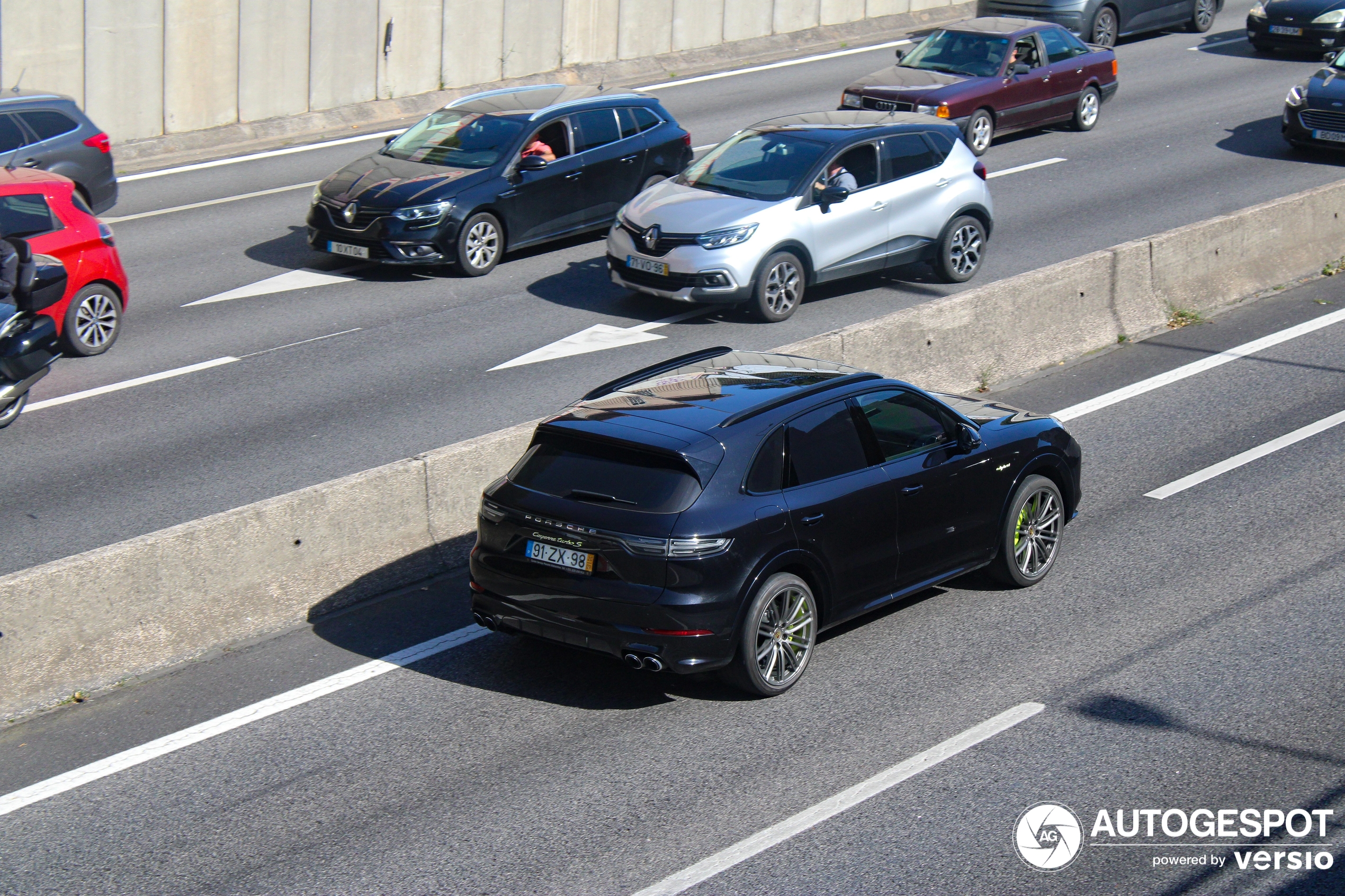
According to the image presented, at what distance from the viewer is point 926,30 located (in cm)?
2997

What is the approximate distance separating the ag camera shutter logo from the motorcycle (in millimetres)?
7693

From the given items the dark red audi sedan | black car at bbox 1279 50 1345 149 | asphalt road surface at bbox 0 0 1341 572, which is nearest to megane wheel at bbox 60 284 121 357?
asphalt road surface at bbox 0 0 1341 572

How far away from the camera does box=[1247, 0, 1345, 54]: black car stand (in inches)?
1041

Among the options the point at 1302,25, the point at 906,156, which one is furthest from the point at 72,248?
the point at 1302,25

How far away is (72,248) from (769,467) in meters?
7.86

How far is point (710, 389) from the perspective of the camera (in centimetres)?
755

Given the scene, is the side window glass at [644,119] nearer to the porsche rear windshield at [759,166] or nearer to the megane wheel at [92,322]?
the porsche rear windshield at [759,166]

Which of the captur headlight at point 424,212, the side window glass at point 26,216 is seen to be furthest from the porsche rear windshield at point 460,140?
the side window glass at point 26,216

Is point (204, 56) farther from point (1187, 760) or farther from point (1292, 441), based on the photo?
point (1187, 760)

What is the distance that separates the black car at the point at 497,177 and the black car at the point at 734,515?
7.39m

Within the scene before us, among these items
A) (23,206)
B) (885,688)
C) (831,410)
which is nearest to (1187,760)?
(885,688)

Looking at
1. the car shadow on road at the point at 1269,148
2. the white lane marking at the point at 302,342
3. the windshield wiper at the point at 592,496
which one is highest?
the car shadow on road at the point at 1269,148

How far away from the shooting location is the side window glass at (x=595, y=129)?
16.2 meters

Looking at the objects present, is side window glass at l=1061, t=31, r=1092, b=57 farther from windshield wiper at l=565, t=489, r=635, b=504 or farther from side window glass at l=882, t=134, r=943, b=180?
windshield wiper at l=565, t=489, r=635, b=504
